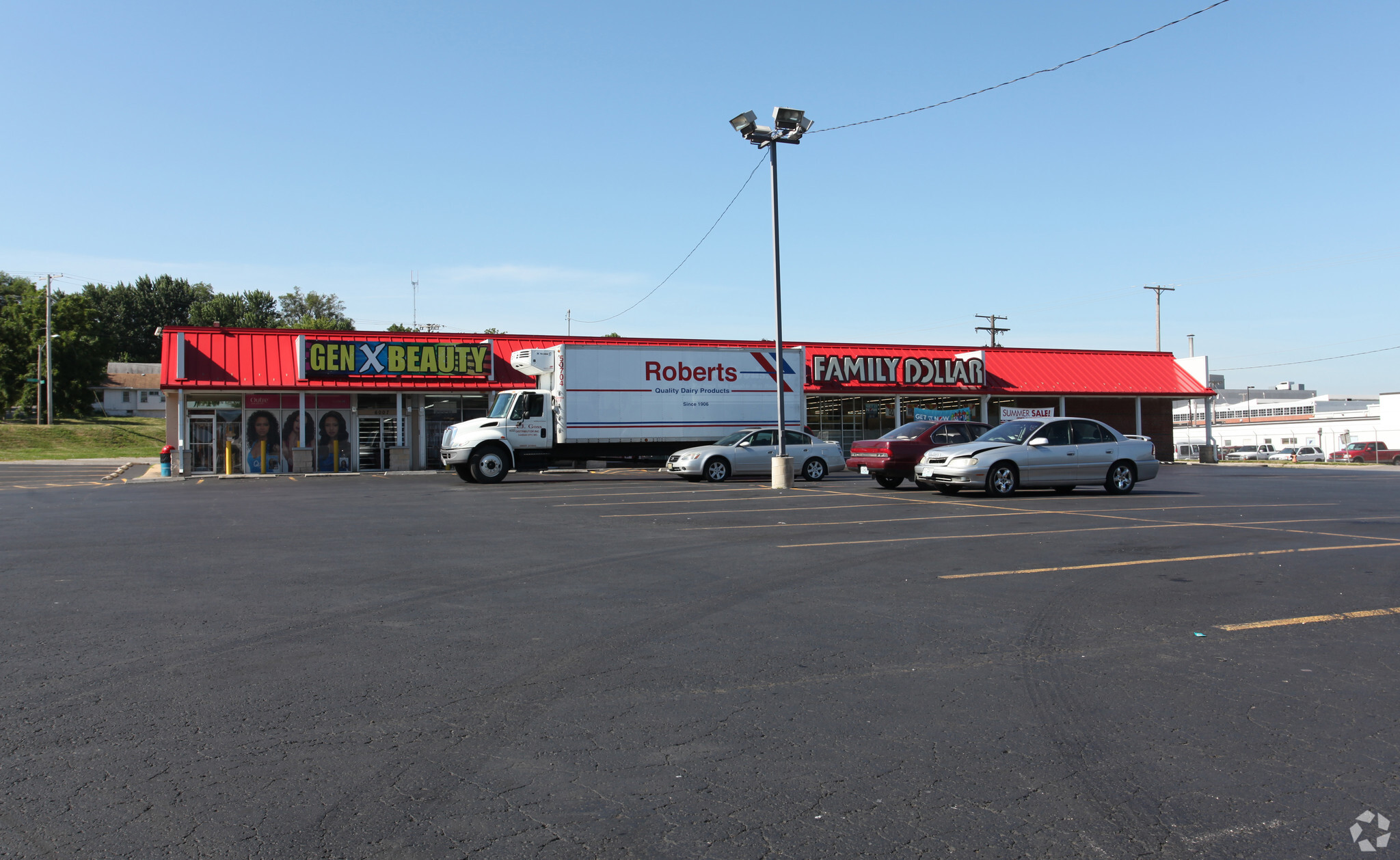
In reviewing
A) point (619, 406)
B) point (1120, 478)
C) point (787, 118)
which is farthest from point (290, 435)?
→ point (1120, 478)

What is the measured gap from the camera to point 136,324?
9362cm

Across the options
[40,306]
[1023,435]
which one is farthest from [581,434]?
[40,306]

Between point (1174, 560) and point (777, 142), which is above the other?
point (777, 142)

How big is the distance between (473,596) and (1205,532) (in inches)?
369

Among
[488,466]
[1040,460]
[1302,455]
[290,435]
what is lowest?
[1302,455]

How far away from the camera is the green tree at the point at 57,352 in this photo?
214 feet

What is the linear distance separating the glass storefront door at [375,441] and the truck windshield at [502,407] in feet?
30.6

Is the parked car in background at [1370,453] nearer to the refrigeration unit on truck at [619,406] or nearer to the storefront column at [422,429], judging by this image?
the refrigeration unit on truck at [619,406]

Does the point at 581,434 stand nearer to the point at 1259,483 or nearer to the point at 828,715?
the point at 1259,483

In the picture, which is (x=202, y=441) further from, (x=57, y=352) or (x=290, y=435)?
(x=57, y=352)

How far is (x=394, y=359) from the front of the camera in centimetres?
3206

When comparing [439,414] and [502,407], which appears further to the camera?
[439,414]

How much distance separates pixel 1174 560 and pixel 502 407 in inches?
737

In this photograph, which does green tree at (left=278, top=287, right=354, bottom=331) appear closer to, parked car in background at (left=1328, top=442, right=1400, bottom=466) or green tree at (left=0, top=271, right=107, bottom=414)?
green tree at (left=0, top=271, right=107, bottom=414)
